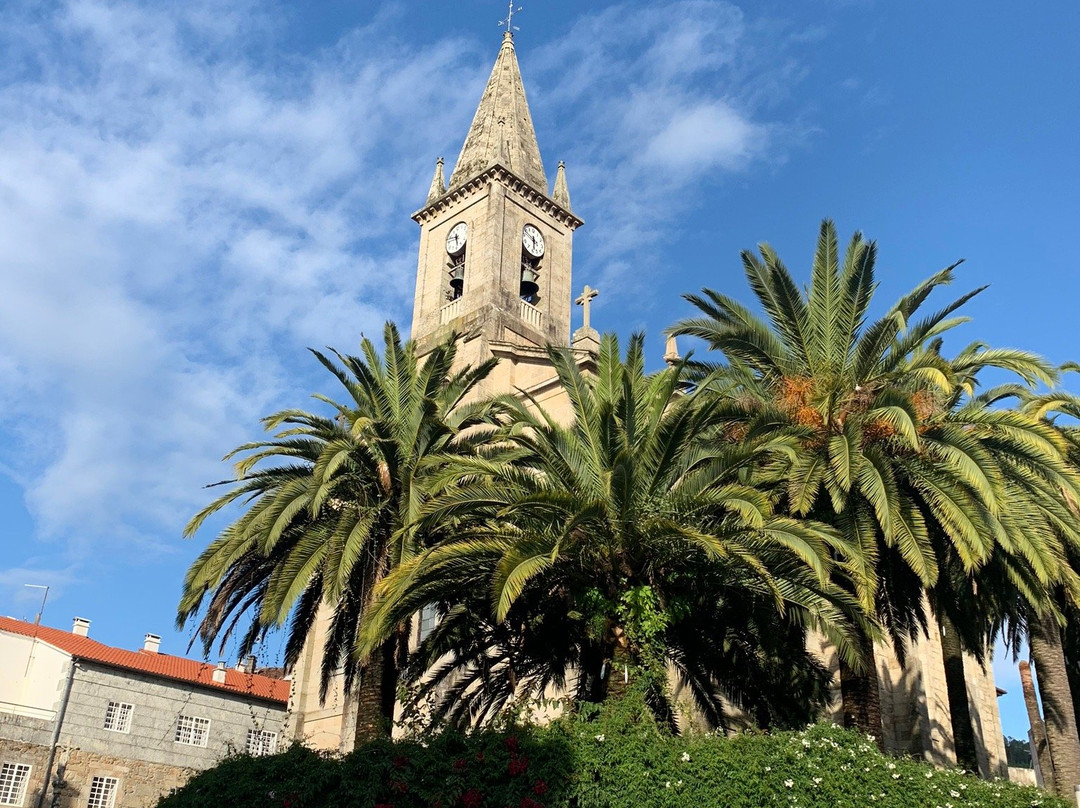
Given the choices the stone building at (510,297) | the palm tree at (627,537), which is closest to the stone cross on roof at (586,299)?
the stone building at (510,297)

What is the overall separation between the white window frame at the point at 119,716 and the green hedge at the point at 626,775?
22.1 m

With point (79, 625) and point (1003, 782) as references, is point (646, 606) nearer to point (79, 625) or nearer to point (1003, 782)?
point (1003, 782)

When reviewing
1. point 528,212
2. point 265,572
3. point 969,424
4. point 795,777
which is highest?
point 528,212

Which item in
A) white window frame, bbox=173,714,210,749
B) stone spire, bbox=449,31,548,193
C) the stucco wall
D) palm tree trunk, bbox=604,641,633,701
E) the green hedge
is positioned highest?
stone spire, bbox=449,31,548,193

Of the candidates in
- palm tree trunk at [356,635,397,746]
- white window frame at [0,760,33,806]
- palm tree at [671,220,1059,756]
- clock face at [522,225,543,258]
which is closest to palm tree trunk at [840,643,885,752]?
palm tree at [671,220,1059,756]

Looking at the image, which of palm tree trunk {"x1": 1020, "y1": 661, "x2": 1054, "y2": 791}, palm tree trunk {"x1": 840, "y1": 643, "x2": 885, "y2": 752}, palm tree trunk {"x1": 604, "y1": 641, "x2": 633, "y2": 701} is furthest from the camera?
palm tree trunk {"x1": 1020, "y1": 661, "x2": 1054, "y2": 791}

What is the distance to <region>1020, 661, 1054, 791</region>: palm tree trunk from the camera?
70.8 ft

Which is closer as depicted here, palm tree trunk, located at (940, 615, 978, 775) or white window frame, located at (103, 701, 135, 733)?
palm tree trunk, located at (940, 615, 978, 775)

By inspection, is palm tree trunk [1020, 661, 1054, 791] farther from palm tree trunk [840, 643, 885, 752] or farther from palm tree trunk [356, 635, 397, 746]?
palm tree trunk [356, 635, 397, 746]

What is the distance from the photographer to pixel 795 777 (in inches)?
583

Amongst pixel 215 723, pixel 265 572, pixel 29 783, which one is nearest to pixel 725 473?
pixel 265 572

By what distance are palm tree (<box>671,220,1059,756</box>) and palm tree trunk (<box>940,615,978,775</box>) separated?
2.52 metres

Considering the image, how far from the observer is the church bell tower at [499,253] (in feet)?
122

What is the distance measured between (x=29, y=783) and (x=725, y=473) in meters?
25.6
